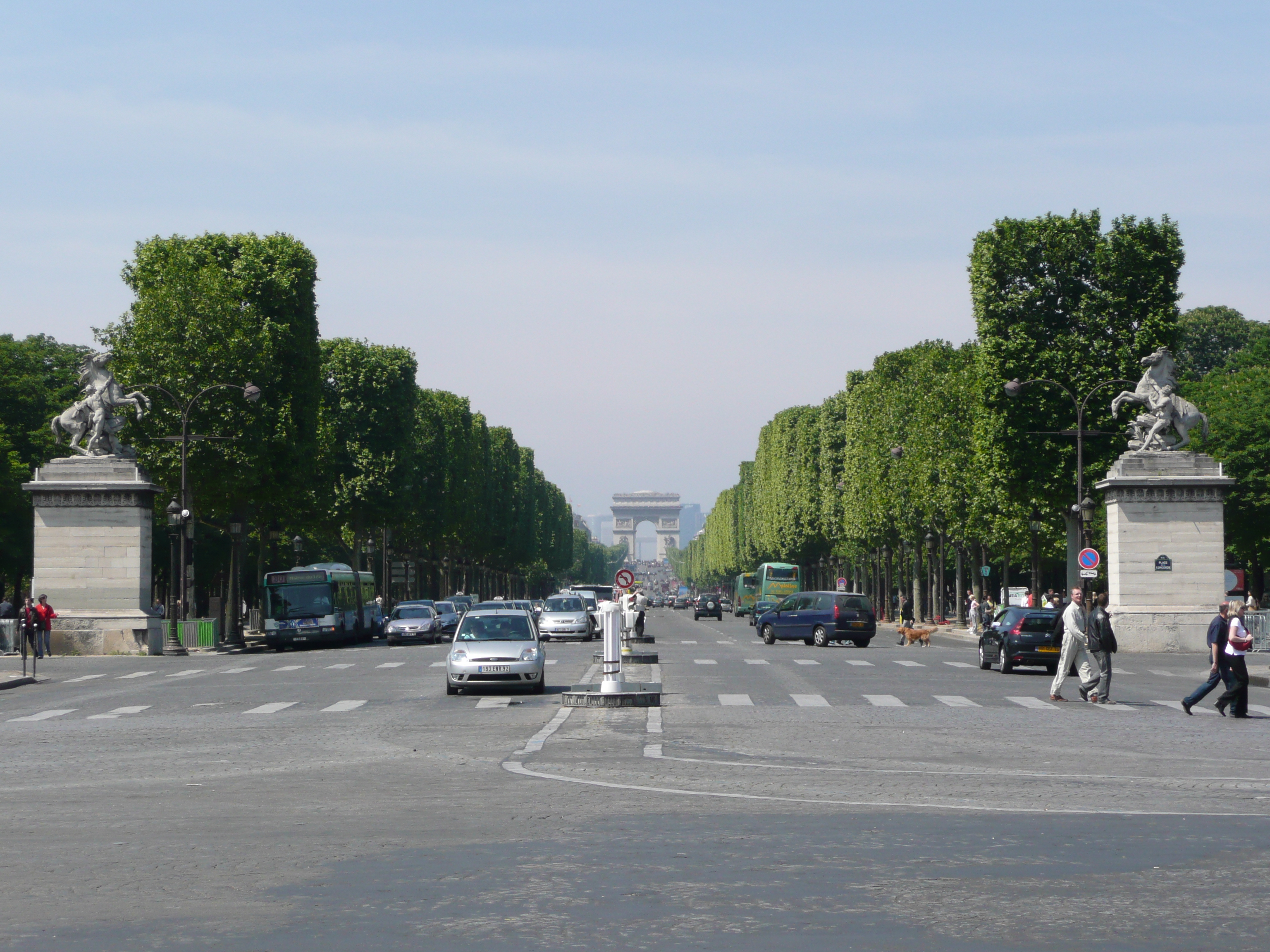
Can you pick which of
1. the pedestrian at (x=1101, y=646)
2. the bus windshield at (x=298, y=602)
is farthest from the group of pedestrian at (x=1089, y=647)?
the bus windshield at (x=298, y=602)

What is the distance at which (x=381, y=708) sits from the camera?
85.4 feet

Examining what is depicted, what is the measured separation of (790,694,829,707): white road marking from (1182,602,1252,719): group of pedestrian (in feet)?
18.5

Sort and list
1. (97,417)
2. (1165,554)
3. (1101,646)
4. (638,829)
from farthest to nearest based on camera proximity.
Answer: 1. (97,417)
2. (1165,554)
3. (1101,646)
4. (638,829)

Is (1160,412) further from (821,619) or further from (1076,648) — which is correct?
(1076,648)

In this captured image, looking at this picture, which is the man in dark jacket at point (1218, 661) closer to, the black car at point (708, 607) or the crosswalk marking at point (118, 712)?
the crosswalk marking at point (118, 712)

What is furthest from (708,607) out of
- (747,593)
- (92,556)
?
(92,556)

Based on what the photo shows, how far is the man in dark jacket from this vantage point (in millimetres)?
23703

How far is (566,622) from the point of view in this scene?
59.1m

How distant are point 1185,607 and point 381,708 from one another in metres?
28.5

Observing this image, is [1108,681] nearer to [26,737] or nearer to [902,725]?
[902,725]

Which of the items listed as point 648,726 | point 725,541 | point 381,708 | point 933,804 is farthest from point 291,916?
A: point 725,541

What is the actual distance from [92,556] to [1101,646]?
108 ft

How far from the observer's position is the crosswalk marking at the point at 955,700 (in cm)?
2652

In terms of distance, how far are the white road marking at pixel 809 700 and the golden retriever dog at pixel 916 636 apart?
1060 inches
